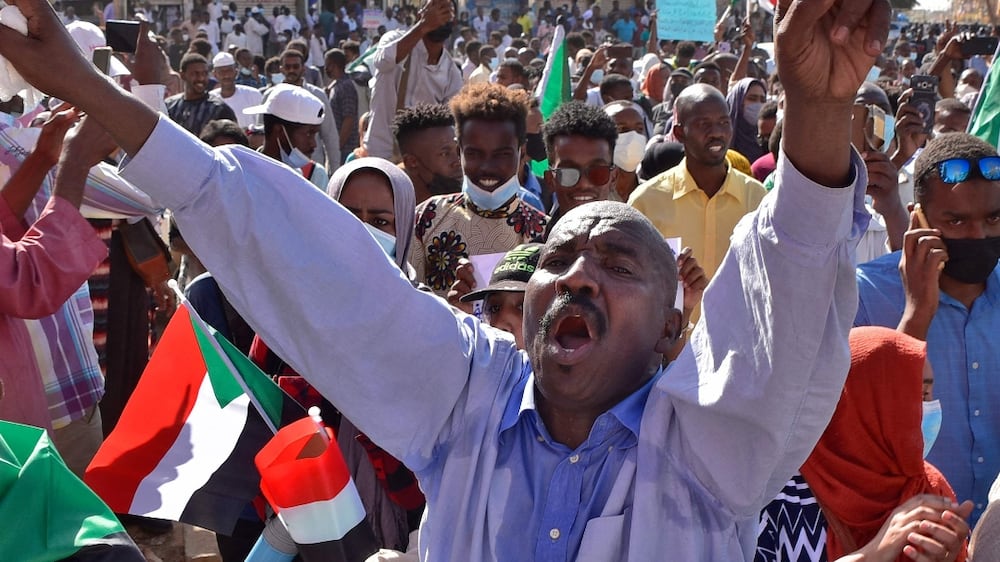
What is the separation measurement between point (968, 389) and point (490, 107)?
2232 millimetres

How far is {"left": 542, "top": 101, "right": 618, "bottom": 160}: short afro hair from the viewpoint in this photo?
16.4 ft

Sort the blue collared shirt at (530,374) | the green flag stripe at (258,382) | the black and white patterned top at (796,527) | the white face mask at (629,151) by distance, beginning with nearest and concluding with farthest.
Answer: the blue collared shirt at (530,374) → the black and white patterned top at (796,527) → the green flag stripe at (258,382) → the white face mask at (629,151)

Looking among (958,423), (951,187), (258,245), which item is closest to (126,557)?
(258,245)

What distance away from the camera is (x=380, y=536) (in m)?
3.10

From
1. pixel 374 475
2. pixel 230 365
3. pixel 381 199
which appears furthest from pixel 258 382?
pixel 381 199

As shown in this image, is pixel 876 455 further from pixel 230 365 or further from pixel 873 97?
pixel 873 97

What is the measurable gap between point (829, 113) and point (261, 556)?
1.49 metres

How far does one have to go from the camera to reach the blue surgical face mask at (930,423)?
284 centimetres

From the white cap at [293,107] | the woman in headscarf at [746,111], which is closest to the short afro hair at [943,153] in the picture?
the white cap at [293,107]

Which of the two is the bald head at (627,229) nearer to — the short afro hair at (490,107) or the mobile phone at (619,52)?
the short afro hair at (490,107)

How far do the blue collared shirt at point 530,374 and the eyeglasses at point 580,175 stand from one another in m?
2.89

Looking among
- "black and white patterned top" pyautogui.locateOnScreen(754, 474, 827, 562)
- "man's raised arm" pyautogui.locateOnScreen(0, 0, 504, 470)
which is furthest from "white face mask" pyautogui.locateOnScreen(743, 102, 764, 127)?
"man's raised arm" pyautogui.locateOnScreen(0, 0, 504, 470)

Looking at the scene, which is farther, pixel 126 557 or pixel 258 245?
pixel 126 557

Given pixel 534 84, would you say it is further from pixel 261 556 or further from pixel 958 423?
pixel 261 556
